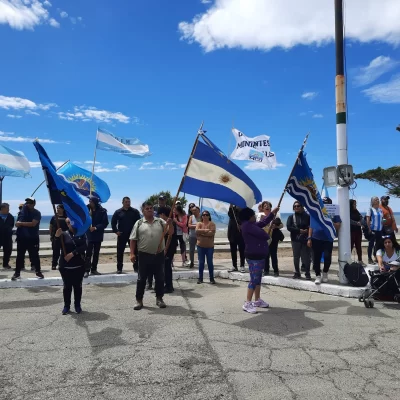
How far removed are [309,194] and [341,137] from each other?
138 centimetres

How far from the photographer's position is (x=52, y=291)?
322 inches

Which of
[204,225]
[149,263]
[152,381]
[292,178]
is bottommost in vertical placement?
[152,381]

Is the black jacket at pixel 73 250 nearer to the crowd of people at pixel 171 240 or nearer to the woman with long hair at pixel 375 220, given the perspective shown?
the crowd of people at pixel 171 240

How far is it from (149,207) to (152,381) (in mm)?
3543

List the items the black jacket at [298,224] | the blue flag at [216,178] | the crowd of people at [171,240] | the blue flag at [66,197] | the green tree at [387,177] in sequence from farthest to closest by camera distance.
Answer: the green tree at [387,177]
the black jacket at [298,224]
the blue flag at [216,178]
the blue flag at [66,197]
the crowd of people at [171,240]

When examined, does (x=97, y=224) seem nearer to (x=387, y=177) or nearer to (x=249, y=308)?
(x=249, y=308)

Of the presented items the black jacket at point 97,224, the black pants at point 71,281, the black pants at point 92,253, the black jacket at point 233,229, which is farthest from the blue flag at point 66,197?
the black jacket at point 233,229

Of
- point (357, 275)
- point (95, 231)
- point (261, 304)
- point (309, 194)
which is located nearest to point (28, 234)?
point (95, 231)

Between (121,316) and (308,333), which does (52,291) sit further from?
(308,333)

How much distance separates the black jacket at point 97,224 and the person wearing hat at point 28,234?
119cm

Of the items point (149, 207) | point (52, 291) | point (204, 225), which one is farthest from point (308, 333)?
point (52, 291)

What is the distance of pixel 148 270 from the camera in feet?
22.4

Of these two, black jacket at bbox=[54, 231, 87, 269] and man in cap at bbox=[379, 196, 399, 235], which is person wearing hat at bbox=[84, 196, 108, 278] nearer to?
black jacket at bbox=[54, 231, 87, 269]

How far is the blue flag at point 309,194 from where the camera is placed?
308 inches
